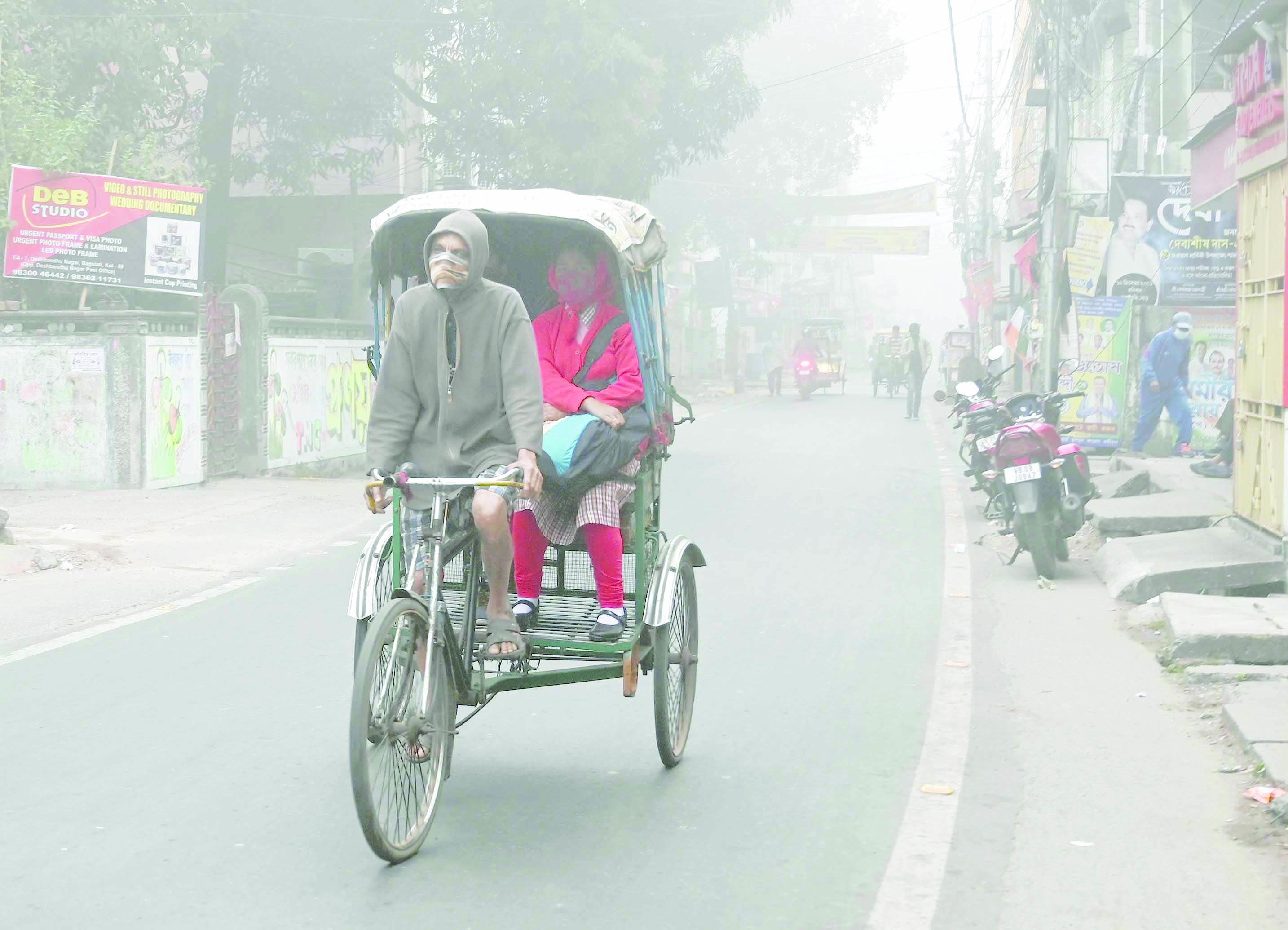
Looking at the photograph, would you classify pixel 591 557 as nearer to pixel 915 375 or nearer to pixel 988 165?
pixel 915 375

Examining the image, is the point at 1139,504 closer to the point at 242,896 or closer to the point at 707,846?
the point at 707,846

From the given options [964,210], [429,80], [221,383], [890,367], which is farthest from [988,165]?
[221,383]

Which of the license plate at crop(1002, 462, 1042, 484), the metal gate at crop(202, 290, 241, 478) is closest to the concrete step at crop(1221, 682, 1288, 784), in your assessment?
the license plate at crop(1002, 462, 1042, 484)

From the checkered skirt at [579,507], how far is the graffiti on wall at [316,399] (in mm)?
13014

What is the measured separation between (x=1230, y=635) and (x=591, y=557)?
3.61 meters

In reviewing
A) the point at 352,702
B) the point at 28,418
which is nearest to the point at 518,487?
the point at 352,702

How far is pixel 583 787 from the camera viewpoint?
5.52 meters

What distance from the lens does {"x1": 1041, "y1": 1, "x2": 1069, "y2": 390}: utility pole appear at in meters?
18.2

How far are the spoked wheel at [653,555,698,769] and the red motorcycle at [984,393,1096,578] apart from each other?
5.13 metres

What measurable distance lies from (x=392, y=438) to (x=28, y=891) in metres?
1.72

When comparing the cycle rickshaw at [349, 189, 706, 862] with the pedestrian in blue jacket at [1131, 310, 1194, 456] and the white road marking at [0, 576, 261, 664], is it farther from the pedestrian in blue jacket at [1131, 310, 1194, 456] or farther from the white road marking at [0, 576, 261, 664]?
the pedestrian in blue jacket at [1131, 310, 1194, 456]

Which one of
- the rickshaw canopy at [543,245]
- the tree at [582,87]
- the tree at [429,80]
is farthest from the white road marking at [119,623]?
the tree at [582,87]

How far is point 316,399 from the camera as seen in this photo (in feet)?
67.4

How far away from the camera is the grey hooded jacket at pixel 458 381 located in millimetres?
5062
